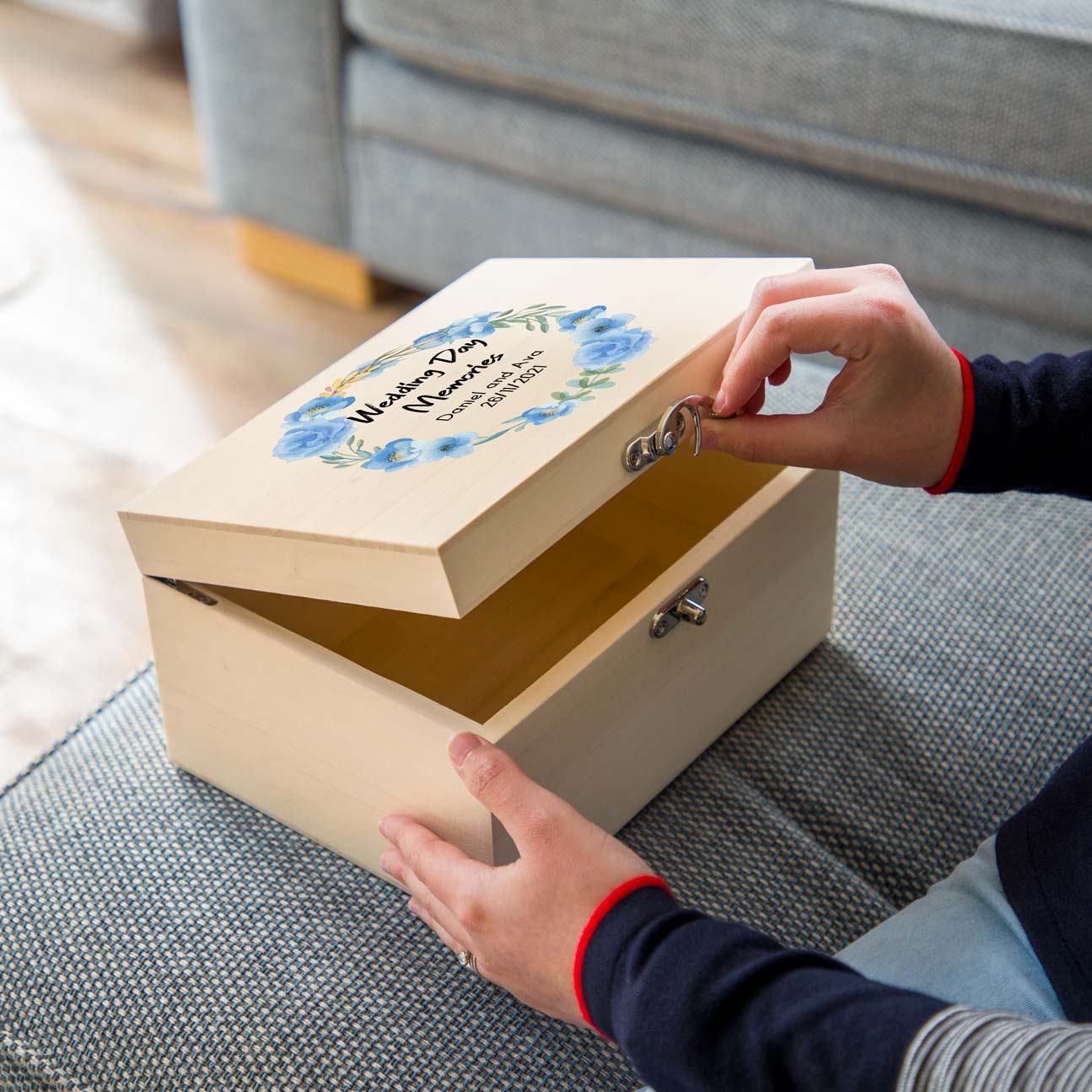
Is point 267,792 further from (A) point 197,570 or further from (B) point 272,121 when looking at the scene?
(B) point 272,121

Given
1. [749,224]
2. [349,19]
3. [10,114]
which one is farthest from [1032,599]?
[10,114]

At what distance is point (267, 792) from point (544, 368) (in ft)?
0.83

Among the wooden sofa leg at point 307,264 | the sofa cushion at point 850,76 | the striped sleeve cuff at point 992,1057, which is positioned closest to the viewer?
the striped sleeve cuff at point 992,1057

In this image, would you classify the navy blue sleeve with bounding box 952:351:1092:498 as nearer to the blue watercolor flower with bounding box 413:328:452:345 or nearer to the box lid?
the box lid

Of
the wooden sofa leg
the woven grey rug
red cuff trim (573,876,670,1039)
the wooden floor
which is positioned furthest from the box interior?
the wooden sofa leg

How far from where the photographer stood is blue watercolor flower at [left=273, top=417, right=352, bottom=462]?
0.57 m

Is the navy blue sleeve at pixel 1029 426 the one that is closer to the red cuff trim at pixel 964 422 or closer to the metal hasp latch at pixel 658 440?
the red cuff trim at pixel 964 422

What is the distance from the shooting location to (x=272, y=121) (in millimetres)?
1549

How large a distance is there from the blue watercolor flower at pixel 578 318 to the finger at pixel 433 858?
0.84ft

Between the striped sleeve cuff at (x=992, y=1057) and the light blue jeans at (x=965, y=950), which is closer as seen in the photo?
the striped sleeve cuff at (x=992, y=1057)

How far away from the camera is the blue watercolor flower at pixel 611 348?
600 mm

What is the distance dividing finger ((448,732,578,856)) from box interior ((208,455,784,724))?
0.18 meters

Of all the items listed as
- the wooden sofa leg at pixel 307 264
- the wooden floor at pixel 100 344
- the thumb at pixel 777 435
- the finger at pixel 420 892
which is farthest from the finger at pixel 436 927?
the wooden sofa leg at pixel 307 264

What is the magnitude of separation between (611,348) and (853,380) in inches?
4.7
